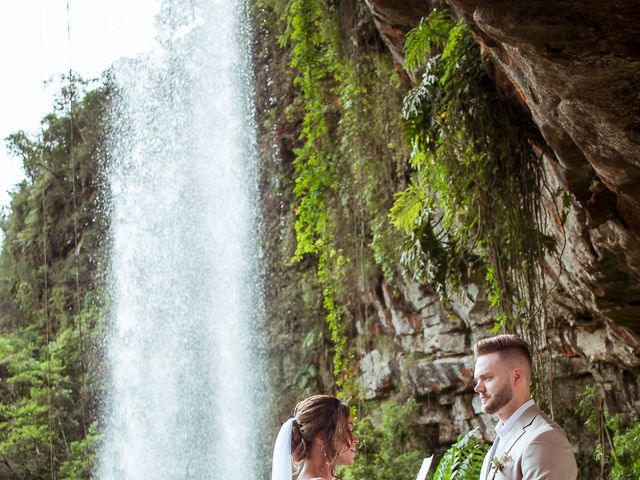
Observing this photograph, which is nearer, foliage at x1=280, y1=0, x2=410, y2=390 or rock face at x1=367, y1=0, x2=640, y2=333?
rock face at x1=367, y1=0, x2=640, y2=333

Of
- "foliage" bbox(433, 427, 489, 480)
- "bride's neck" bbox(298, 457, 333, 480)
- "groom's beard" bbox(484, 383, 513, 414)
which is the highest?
"groom's beard" bbox(484, 383, 513, 414)

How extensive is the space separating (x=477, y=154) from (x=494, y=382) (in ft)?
7.21

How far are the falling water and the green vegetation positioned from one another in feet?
1.51

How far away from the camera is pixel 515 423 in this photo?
2855mm

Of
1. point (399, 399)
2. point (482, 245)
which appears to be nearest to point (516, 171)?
point (482, 245)

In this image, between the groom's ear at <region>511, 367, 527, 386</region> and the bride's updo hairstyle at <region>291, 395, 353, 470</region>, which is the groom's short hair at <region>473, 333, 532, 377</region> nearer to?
the groom's ear at <region>511, 367, 527, 386</region>

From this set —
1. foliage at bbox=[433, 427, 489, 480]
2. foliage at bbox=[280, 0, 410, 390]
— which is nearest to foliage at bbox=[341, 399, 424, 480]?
foliage at bbox=[280, 0, 410, 390]

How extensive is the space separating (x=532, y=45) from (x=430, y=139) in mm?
2057

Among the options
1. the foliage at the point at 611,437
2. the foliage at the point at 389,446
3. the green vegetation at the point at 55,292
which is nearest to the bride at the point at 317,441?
the foliage at the point at 611,437

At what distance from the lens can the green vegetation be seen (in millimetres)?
12102

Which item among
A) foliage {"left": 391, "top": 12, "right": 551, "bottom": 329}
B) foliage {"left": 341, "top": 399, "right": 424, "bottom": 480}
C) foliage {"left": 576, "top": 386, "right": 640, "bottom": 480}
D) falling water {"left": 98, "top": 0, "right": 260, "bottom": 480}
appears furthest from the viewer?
falling water {"left": 98, "top": 0, "right": 260, "bottom": 480}

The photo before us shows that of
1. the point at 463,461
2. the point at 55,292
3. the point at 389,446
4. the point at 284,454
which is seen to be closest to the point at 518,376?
the point at 284,454

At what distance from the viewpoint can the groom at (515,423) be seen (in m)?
2.73

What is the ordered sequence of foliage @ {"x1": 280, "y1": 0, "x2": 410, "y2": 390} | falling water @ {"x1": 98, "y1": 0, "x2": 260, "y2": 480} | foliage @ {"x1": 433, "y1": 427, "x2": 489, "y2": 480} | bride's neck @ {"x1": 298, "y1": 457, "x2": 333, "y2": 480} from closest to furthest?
1. bride's neck @ {"x1": 298, "y1": 457, "x2": 333, "y2": 480}
2. foliage @ {"x1": 433, "y1": 427, "x2": 489, "y2": 480}
3. foliage @ {"x1": 280, "y1": 0, "x2": 410, "y2": 390}
4. falling water @ {"x1": 98, "y1": 0, "x2": 260, "y2": 480}
